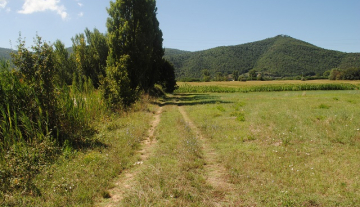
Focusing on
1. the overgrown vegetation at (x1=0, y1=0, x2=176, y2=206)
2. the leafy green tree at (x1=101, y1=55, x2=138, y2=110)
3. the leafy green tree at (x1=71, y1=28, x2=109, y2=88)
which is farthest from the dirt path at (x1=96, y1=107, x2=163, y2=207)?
the leafy green tree at (x1=71, y1=28, x2=109, y2=88)

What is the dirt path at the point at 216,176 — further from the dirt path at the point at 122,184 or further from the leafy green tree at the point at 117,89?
the leafy green tree at the point at 117,89

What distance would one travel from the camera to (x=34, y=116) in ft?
23.0

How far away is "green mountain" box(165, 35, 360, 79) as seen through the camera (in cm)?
11638

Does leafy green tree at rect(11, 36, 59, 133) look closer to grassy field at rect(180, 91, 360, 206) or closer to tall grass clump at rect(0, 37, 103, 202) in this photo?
tall grass clump at rect(0, 37, 103, 202)

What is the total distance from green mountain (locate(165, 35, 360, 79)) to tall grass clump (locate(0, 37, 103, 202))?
350 ft

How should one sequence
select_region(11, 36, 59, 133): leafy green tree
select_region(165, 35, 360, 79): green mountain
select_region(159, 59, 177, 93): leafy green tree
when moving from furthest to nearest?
1. select_region(165, 35, 360, 79): green mountain
2. select_region(159, 59, 177, 93): leafy green tree
3. select_region(11, 36, 59, 133): leafy green tree

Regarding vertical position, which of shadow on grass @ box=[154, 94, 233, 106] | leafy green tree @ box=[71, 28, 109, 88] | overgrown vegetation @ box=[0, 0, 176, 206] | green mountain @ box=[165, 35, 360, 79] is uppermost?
green mountain @ box=[165, 35, 360, 79]

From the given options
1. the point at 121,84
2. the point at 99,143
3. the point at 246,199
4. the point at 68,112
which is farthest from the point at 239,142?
the point at 121,84

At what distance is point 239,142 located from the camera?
315 inches

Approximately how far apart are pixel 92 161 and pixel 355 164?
622 centimetres

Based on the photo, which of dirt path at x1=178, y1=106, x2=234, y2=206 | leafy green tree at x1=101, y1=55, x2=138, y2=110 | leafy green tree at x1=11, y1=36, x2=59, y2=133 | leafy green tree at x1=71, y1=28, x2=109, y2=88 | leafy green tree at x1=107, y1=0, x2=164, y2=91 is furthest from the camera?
leafy green tree at x1=71, y1=28, x2=109, y2=88

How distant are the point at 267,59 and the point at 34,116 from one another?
14064 cm

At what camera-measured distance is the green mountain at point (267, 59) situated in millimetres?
116375

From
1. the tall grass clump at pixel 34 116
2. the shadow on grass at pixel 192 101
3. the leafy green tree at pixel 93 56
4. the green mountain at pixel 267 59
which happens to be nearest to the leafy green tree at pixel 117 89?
the tall grass clump at pixel 34 116
